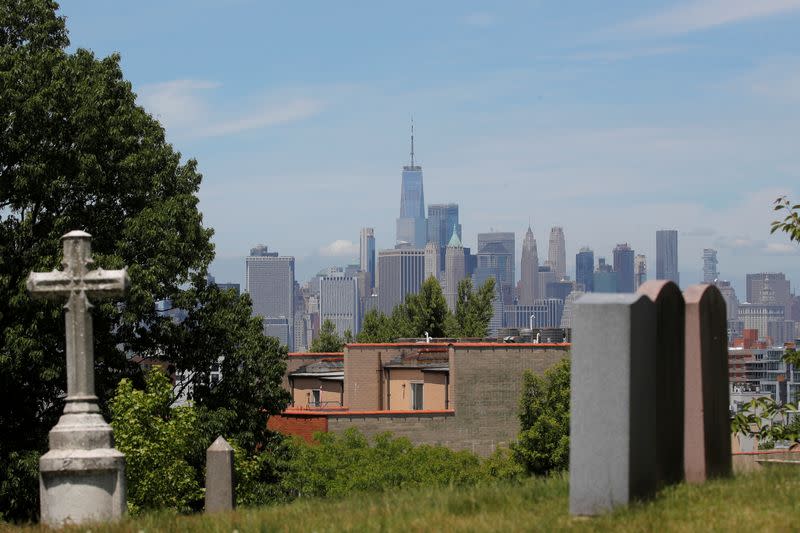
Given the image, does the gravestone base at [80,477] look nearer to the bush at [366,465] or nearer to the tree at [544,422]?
the bush at [366,465]

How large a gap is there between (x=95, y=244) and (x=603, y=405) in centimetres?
2853

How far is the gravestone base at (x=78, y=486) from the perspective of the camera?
49.2 feet

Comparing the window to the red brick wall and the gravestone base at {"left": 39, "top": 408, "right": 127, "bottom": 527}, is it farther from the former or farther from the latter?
the gravestone base at {"left": 39, "top": 408, "right": 127, "bottom": 527}

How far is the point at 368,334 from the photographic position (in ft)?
335

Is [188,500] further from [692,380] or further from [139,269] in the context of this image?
[692,380]

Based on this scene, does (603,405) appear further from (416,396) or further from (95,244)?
(416,396)

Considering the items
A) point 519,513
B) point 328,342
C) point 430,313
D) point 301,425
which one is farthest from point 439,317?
point 519,513

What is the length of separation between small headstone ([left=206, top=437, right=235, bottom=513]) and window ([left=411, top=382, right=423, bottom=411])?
182ft

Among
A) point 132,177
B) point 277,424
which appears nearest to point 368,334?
point 277,424

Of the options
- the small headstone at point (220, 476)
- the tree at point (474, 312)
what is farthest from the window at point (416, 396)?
the small headstone at point (220, 476)

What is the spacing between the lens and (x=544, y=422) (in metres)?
59.6

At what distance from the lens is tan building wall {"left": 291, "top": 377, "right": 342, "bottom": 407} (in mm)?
79312

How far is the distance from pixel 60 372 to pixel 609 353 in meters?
25.5

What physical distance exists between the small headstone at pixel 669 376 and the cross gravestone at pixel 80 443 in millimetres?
6048
